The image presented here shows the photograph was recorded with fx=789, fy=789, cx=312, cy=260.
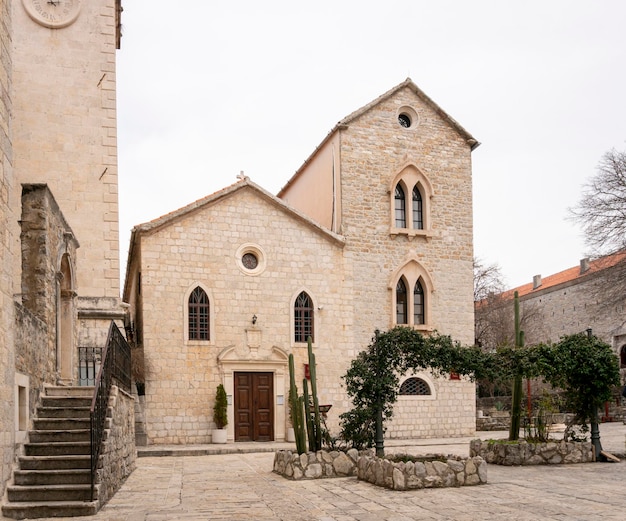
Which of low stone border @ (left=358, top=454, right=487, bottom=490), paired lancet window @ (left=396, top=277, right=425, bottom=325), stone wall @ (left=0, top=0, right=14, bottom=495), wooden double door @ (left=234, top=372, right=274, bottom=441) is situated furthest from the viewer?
paired lancet window @ (left=396, top=277, right=425, bottom=325)

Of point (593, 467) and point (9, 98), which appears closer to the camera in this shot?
point (9, 98)

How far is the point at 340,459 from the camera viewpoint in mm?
12992

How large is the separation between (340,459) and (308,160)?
1444 cm

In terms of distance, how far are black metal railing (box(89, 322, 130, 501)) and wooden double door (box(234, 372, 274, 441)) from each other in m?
6.88

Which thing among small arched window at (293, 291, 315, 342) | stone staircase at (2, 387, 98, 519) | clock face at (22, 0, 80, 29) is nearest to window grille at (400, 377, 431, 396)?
small arched window at (293, 291, 315, 342)

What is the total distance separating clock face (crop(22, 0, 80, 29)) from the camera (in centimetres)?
1814

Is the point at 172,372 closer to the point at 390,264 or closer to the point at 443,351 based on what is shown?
the point at 390,264

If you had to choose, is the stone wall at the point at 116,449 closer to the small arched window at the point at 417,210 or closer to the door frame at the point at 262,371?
the door frame at the point at 262,371

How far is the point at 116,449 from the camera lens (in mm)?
11461

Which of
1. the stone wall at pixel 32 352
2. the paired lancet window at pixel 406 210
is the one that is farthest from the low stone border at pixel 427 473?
the paired lancet window at pixel 406 210

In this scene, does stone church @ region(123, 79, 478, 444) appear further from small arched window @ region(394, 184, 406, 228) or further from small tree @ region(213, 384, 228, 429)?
small tree @ region(213, 384, 228, 429)

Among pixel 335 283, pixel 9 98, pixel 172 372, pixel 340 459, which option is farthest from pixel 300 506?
pixel 335 283

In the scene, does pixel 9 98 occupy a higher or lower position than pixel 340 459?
higher

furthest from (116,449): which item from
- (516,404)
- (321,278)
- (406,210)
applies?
(406,210)
